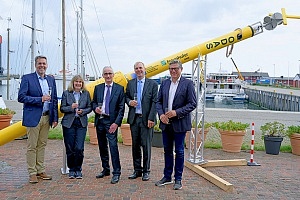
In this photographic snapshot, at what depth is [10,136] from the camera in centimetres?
583

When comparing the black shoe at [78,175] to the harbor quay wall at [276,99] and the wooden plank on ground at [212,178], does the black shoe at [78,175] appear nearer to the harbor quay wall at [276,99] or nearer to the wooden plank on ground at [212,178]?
the wooden plank on ground at [212,178]

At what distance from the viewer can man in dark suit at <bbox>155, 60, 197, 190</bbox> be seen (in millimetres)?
5305

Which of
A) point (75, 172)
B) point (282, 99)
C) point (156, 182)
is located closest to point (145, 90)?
point (156, 182)

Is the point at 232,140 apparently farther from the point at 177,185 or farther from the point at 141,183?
the point at 141,183

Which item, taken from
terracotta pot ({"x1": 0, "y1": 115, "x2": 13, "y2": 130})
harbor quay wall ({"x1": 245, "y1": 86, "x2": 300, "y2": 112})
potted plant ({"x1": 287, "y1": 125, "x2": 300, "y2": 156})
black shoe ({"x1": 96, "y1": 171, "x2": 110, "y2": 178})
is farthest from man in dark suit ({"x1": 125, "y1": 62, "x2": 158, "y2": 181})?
harbor quay wall ({"x1": 245, "y1": 86, "x2": 300, "y2": 112})

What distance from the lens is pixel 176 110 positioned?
5.26 metres

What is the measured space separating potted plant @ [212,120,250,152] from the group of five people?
3337 mm

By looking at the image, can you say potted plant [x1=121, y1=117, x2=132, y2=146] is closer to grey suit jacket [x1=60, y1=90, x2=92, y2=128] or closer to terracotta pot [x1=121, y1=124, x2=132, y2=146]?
terracotta pot [x1=121, y1=124, x2=132, y2=146]

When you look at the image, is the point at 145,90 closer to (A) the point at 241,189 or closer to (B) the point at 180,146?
(B) the point at 180,146

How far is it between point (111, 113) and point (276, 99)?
42.2 meters

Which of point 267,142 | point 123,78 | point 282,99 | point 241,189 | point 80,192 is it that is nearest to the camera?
point 80,192

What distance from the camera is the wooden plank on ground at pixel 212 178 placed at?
530 cm

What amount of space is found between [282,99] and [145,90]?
39.9m

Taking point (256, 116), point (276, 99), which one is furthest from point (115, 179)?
point (276, 99)
